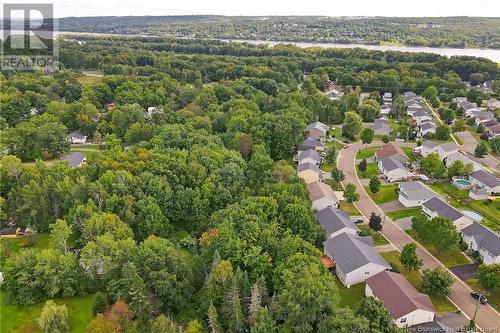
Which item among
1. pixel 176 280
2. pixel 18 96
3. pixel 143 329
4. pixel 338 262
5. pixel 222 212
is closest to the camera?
pixel 143 329

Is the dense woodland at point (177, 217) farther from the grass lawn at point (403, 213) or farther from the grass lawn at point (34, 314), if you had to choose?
the grass lawn at point (403, 213)

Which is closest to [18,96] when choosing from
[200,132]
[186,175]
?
[200,132]

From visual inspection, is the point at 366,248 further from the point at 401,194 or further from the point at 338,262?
the point at 401,194

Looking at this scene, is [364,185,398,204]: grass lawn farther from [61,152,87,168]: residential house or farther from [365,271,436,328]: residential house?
[61,152,87,168]: residential house

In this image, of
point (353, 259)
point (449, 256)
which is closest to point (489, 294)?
point (449, 256)

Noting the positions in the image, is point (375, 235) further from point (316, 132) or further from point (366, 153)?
point (316, 132)

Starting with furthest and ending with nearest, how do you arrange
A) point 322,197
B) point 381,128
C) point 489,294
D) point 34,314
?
point 381,128
point 322,197
point 489,294
point 34,314
